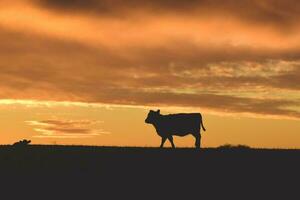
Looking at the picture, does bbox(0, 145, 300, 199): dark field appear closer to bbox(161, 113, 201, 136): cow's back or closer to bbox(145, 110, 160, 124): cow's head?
bbox(161, 113, 201, 136): cow's back

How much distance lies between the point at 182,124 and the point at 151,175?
16426mm

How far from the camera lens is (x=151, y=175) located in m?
17.8

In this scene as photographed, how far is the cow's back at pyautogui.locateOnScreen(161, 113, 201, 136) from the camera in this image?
34031 mm

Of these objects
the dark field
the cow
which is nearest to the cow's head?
the cow

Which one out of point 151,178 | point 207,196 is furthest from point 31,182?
point 207,196

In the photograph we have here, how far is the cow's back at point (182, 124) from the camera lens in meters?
34.0

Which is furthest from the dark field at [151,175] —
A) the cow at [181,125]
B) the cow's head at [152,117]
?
the cow's head at [152,117]

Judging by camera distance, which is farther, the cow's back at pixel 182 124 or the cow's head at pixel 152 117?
the cow's head at pixel 152 117

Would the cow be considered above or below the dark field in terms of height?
above

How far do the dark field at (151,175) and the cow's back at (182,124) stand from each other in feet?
32.5

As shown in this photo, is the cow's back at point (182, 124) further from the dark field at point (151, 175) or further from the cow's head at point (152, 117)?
the dark field at point (151, 175)

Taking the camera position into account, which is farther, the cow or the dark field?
the cow

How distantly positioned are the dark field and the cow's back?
32.5 feet

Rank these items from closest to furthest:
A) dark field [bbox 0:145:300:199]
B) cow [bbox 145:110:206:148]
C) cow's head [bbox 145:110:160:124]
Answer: dark field [bbox 0:145:300:199] < cow [bbox 145:110:206:148] < cow's head [bbox 145:110:160:124]
